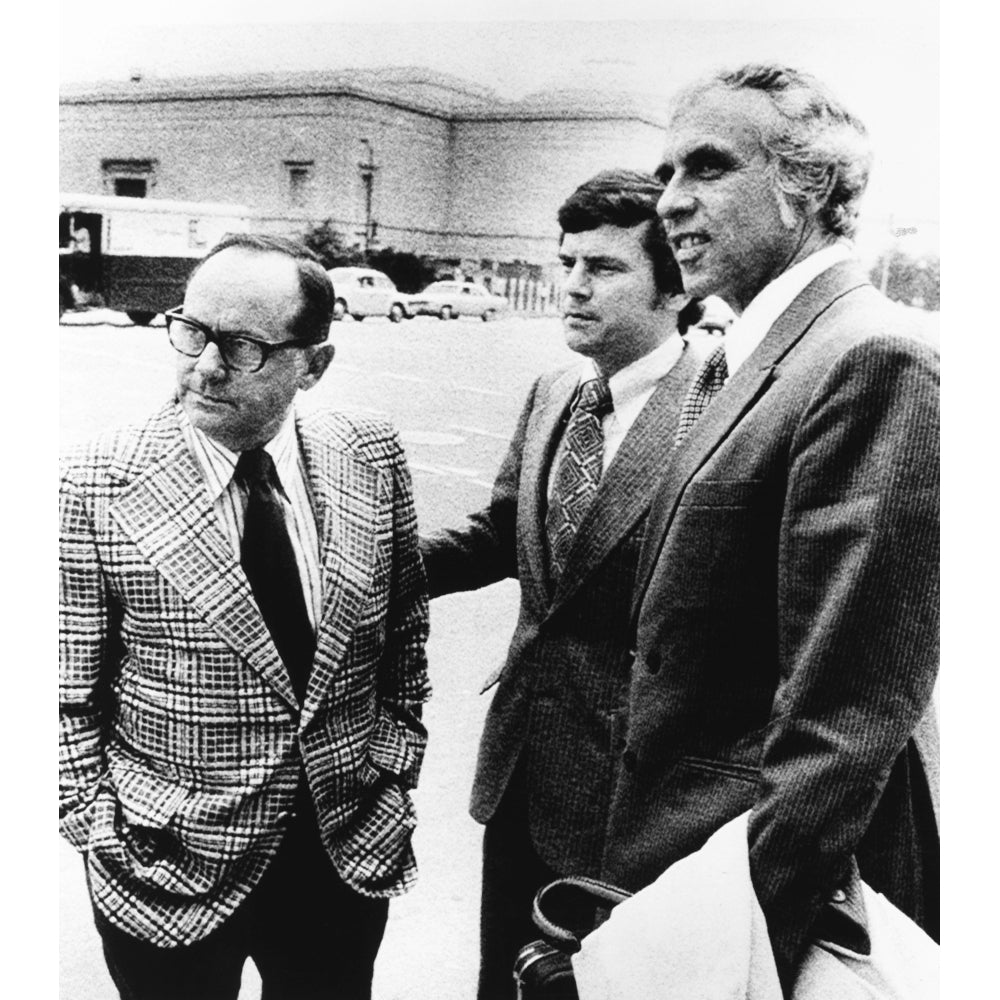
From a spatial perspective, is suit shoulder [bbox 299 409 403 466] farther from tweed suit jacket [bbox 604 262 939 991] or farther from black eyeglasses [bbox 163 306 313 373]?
tweed suit jacket [bbox 604 262 939 991]

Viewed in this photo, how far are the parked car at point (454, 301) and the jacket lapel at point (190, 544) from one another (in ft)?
1.76

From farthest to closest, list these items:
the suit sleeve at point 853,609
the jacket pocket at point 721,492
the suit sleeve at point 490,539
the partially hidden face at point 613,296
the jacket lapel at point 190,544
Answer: the suit sleeve at point 490,539, the partially hidden face at point 613,296, the jacket lapel at point 190,544, the jacket pocket at point 721,492, the suit sleeve at point 853,609

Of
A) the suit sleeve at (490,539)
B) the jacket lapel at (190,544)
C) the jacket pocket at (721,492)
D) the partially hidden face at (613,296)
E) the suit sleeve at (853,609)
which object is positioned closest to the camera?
the suit sleeve at (853,609)

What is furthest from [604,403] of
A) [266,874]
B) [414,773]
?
[266,874]

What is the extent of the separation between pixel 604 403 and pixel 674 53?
0.56 meters

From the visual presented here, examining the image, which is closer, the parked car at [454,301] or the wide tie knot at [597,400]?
the wide tie knot at [597,400]

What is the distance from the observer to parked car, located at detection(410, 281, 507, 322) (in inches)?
70.9

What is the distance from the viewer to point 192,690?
1.47m

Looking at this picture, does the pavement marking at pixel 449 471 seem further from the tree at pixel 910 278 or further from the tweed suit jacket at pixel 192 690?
the tree at pixel 910 278

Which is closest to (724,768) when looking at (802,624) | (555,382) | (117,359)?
(802,624)

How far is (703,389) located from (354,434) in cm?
53

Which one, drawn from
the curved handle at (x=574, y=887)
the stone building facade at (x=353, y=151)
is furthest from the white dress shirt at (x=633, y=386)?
the curved handle at (x=574, y=887)

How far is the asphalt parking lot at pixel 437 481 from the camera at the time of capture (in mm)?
1735

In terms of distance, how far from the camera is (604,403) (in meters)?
1.69
